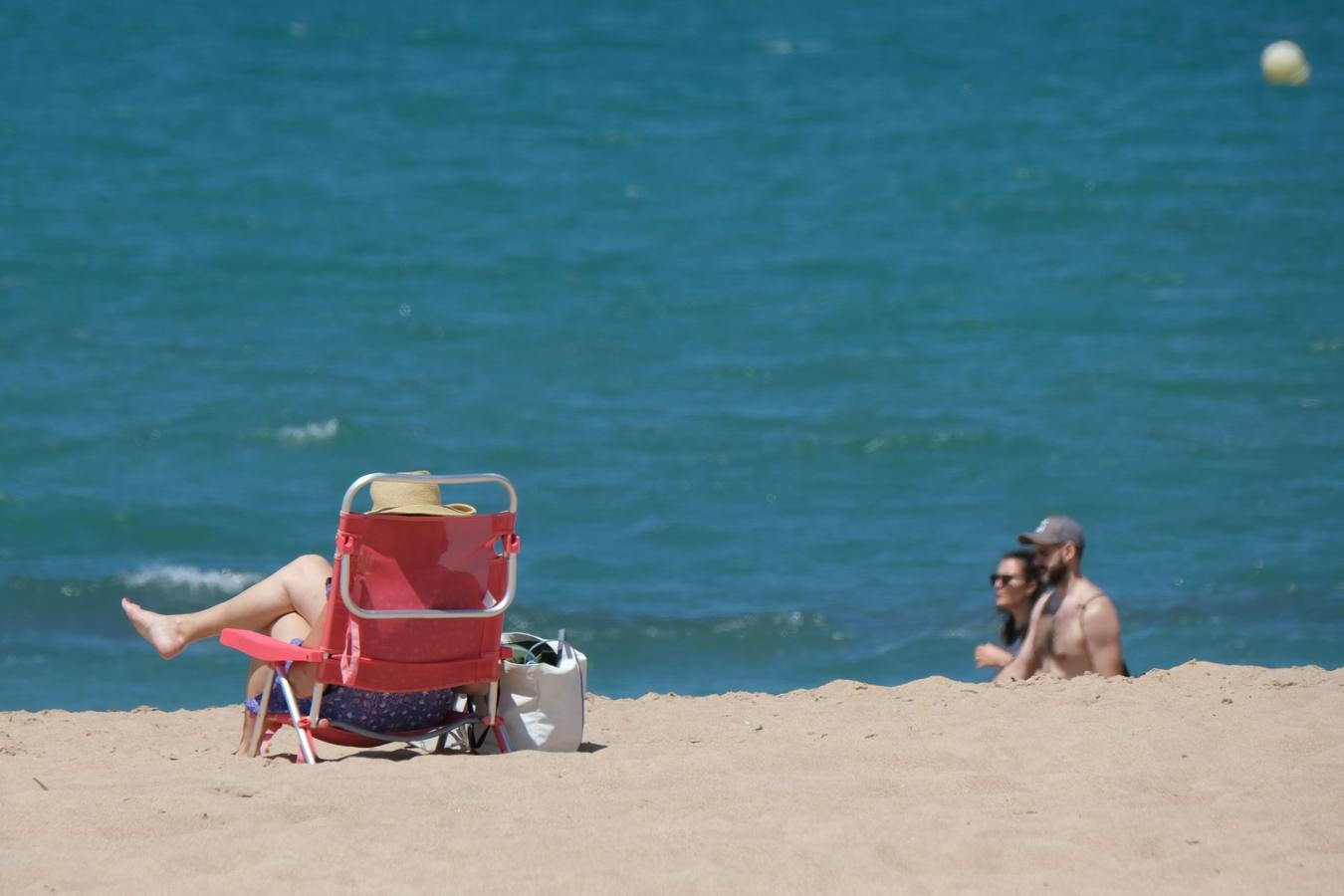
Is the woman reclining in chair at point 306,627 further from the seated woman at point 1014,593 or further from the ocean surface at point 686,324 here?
the ocean surface at point 686,324

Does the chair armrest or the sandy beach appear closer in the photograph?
the sandy beach

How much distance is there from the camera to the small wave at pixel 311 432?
14102mm

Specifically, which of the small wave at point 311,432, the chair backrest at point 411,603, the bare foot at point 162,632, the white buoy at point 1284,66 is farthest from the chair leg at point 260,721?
the white buoy at point 1284,66

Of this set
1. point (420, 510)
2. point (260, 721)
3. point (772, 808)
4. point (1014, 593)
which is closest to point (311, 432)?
point (1014, 593)

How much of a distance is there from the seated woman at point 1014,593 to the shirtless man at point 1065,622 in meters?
0.06

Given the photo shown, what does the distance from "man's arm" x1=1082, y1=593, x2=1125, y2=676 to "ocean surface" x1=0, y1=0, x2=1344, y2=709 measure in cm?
279

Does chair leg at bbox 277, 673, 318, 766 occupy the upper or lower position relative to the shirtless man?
upper

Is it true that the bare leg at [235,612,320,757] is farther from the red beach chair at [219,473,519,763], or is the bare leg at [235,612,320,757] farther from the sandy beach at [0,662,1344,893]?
the sandy beach at [0,662,1344,893]

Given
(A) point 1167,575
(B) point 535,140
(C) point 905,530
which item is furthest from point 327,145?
(A) point 1167,575

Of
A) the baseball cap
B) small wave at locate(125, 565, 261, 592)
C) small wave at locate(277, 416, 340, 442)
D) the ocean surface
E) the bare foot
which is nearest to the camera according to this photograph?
the bare foot

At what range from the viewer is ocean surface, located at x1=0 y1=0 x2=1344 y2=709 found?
10.9 metres

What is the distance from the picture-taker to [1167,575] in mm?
11297

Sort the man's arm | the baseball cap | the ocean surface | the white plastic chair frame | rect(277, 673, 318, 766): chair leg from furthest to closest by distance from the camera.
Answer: the ocean surface
the baseball cap
the man's arm
rect(277, 673, 318, 766): chair leg
the white plastic chair frame

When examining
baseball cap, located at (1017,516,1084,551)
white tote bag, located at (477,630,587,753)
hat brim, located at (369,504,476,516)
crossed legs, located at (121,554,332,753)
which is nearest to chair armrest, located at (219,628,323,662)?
crossed legs, located at (121,554,332,753)
